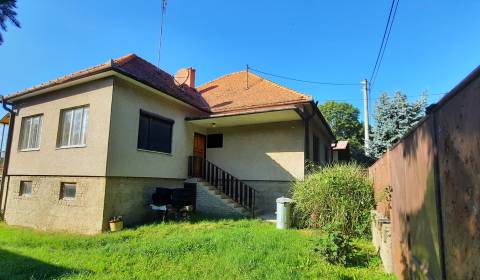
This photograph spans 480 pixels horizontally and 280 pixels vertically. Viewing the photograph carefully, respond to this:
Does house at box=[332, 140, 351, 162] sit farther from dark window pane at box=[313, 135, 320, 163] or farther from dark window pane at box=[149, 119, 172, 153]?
dark window pane at box=[149, 119, 172, 153]

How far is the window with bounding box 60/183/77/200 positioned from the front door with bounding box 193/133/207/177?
15.4 ft

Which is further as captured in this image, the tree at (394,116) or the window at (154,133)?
the tree at (394,116)

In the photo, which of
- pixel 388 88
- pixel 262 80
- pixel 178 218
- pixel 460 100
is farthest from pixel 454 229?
pixel 388 88

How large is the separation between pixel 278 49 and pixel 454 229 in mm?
14934

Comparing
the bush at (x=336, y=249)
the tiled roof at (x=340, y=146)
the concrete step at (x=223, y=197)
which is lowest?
the bush at (x=336, y=249)

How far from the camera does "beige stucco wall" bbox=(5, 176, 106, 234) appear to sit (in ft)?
29.6

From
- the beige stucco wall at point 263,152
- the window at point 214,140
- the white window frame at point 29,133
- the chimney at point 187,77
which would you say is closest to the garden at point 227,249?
the beige stucco wall at point 263,152

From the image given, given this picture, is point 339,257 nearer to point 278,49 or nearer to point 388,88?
point 278,49

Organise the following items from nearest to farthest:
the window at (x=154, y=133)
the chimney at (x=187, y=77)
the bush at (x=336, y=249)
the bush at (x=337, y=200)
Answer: the bush at (x=336, y=249) → the bush at (x=337, y=200) → the window at (x=154, y=133) → the chimney at (x=187, y=77)

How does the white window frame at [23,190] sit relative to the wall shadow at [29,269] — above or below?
above

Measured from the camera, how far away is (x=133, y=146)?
10.1 metres

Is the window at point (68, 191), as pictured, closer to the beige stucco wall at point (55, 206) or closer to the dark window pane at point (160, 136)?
the beige stucco wall at point (55, 206)

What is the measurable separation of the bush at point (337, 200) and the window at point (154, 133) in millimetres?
5626

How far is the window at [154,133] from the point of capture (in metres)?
10.5
